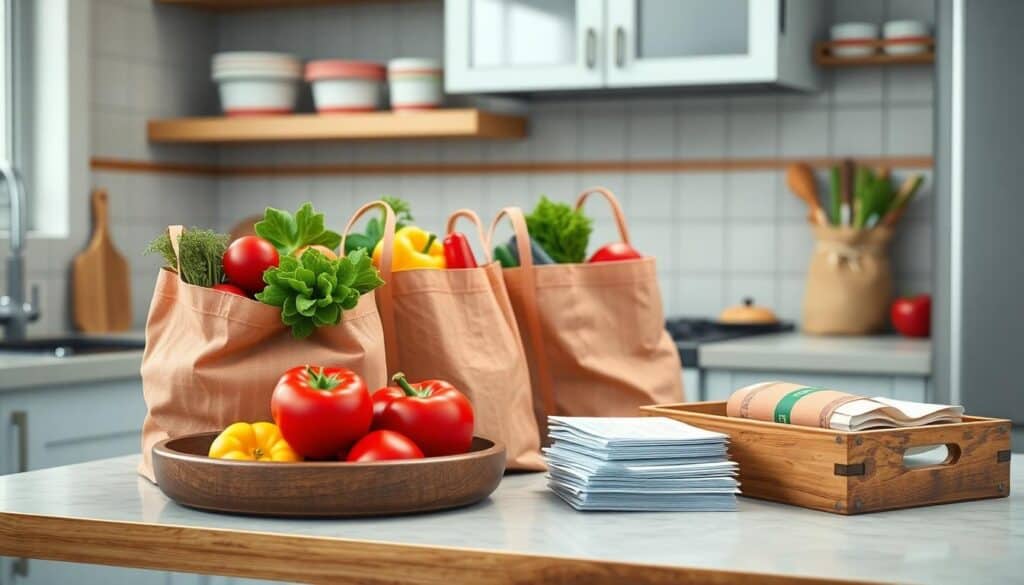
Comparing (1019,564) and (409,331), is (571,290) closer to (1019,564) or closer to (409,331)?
(409,331)

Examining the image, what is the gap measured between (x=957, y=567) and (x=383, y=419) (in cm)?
57

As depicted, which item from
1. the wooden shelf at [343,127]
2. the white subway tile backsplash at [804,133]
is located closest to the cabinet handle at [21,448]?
the wooden shelf at [343,127]

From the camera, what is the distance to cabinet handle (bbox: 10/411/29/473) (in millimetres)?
3006

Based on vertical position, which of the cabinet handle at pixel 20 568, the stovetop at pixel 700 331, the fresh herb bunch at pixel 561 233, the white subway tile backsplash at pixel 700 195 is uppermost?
the white subway tile backsplash at pixel 700 195

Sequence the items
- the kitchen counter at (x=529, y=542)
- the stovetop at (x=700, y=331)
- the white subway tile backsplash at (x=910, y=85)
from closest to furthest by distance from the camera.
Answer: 1. the kitchen counter at (x=529, y=542)
2. the stovetop at (x=700, y=331)
3. the white subway tile backsplash at (x=910, y=85)

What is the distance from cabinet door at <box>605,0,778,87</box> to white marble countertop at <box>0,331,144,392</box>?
136cm

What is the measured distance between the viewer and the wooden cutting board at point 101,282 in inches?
154

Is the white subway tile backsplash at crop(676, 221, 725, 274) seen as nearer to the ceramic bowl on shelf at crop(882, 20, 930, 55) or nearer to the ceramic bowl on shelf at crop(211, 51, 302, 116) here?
the ceramic bowl on shelf at crop(882, 20, 930, 55)

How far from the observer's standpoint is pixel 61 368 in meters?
3.10

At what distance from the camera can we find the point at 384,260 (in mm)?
1600

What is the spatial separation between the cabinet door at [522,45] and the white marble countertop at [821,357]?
79 cm

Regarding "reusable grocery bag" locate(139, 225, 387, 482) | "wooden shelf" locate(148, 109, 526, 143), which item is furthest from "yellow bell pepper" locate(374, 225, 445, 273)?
"wooden shelf" locate(148, 109, 526, 143)

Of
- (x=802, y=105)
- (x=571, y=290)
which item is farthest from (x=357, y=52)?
(x=571, y=290)

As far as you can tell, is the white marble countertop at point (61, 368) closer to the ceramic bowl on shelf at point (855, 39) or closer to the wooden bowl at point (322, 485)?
the wooden bowl at point (322, 485)
